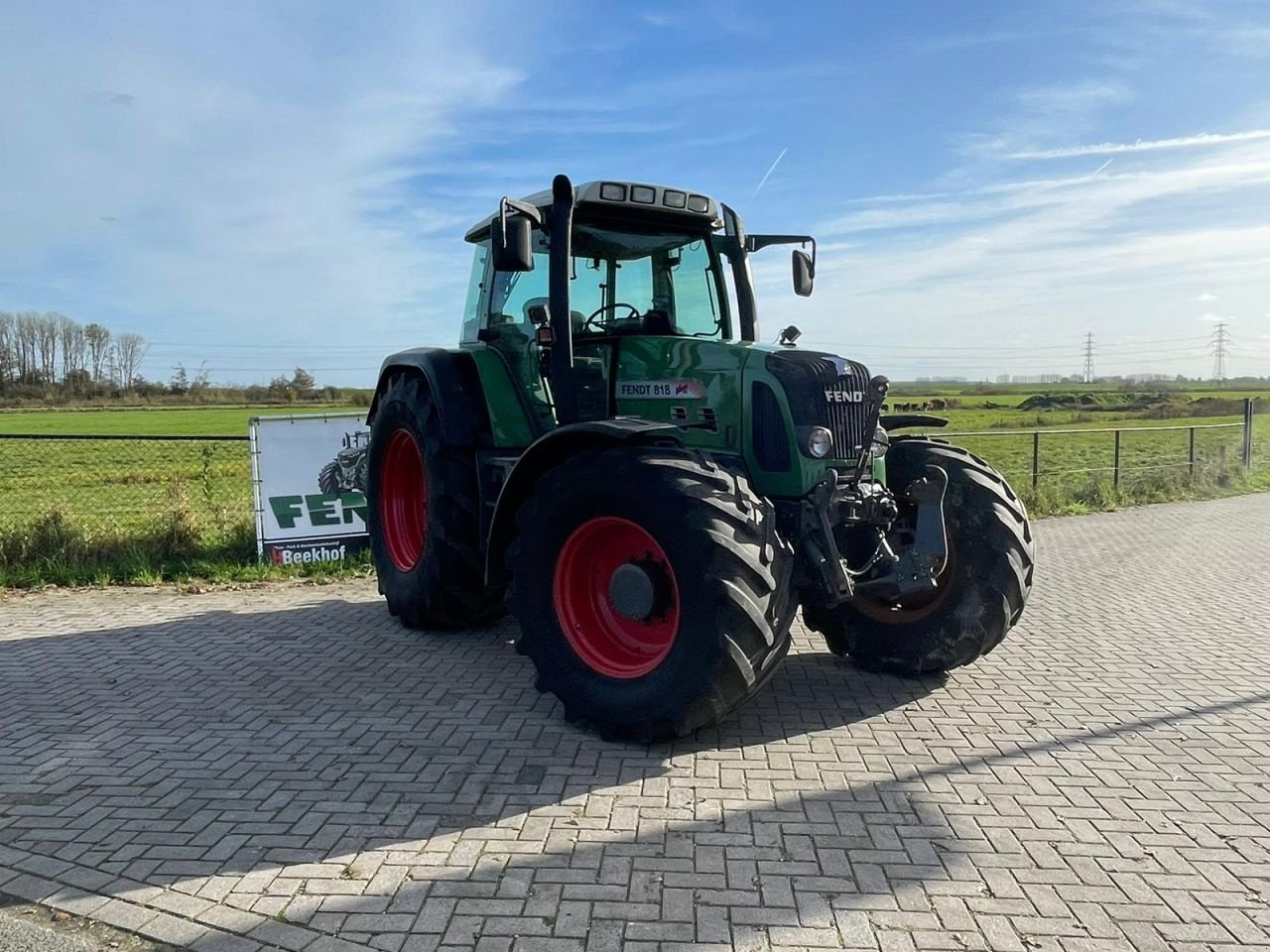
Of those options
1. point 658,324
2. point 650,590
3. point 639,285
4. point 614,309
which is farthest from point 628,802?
point 639,285

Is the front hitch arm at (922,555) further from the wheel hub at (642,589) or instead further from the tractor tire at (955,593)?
the wheel hub at (642,589)

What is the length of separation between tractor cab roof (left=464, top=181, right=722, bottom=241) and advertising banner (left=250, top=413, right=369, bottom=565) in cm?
427

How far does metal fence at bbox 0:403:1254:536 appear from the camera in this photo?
9.43 meters

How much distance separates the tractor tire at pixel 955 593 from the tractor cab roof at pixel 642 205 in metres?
1.86

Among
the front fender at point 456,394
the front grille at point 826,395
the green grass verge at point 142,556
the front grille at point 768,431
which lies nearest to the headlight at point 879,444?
the front grille at point 826,395

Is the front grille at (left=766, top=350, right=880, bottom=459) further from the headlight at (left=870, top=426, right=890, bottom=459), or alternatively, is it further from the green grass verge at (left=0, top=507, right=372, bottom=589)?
the green grass verge at (left=0, top=507, right=372, bottom=589)

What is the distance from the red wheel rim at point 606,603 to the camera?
460 cm

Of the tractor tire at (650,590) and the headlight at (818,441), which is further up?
the headlight at (818,441)

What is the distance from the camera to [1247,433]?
17.7 metres

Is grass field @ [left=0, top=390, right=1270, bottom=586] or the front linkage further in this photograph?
grass field @ [left=0, top=390, right=1270, bottom=586]

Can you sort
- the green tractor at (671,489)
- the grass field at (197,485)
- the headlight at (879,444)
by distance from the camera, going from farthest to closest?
the grass field at (197,485) < the headlight at (879,444) < the green tractor at (671,489)

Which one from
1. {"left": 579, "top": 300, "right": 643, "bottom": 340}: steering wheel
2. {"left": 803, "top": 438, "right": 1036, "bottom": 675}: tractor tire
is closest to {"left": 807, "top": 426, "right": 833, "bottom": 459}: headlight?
{"left": 803, "top": 438, "right": 1036, "bottom": 675}: tractor tire

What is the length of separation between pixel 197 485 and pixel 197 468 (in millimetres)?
2983

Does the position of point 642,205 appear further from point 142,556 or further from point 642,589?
point 142,556
